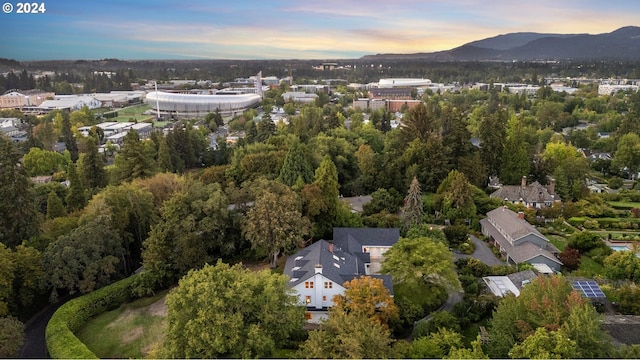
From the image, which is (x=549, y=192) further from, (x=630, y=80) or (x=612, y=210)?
(x=630, y=80)

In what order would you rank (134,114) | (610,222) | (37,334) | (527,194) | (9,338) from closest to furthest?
(9,338) → (37,334) → (610,222) → (527,194) → (134,114)

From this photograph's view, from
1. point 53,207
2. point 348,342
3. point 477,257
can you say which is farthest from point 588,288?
point 53,207

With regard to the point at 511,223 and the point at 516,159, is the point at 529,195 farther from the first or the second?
the point at 511,223

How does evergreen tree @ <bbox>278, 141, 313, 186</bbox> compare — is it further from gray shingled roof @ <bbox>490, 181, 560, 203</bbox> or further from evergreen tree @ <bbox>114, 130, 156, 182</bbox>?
gray shingled roof @ <bbox>490, 181, 560, 203</bbox>

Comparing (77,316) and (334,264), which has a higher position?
(334,264)

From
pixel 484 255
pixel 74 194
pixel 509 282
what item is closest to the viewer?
pixel 509 282

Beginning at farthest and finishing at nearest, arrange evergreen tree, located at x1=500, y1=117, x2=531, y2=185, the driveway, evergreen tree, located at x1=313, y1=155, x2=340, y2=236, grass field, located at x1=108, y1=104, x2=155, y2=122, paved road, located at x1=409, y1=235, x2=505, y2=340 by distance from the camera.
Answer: grass field, located at x1=108, y1=104, x2=155, y2=122 < evergreen tree, located at x1=500, y1=117, x2=531, y2=185 < evergreen tree, located at x1=313, y1=155, x2=340, y2=236 < the driveway < paved road, located at x1=409, y1=235, x2=505, y2=340

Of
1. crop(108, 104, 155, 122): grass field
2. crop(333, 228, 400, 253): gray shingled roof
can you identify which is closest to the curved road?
crop(333, 228, 400, 253): gray shingled roof
